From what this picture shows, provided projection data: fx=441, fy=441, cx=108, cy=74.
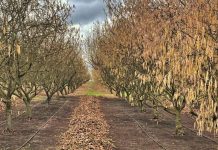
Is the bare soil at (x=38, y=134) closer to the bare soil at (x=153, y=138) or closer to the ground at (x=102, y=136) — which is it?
the ground at (x=102, y=136)

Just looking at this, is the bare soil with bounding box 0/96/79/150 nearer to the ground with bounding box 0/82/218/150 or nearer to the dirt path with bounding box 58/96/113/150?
the ground with bounding box 0/82/218/150

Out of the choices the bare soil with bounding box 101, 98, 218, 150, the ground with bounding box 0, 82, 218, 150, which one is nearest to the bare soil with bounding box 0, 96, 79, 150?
the ground with bounding box 0, 82, 218, 150

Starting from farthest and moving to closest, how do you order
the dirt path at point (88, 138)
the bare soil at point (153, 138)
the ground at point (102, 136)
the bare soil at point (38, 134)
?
the bare soil at point (153, 138), the bare soil at point (38, 134), the ground at point (102, 136), the dirt path at point (88, 138)

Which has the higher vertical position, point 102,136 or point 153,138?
point 102,136

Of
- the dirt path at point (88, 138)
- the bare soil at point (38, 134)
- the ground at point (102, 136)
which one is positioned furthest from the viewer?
the bare soil at point (38, 134)

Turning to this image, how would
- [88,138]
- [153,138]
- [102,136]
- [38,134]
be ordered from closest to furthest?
[88,138]
[102,136]
[153,138]
[38,134]

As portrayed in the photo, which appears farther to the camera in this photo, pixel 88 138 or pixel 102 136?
pixel 102 136

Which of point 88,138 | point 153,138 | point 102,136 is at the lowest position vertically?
point 153,138

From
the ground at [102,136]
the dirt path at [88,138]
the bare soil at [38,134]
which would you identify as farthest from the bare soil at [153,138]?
the bare soil at [38,134]

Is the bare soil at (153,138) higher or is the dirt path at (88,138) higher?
the dirt path at (88,138)

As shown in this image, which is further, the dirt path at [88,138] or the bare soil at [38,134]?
the bare soil at [38,134]

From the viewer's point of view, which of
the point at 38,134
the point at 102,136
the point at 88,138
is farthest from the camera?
the point at 38,134

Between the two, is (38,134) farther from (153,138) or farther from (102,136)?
(153,138)

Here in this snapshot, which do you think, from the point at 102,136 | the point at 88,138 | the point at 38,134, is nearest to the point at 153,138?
the point at 102,136
